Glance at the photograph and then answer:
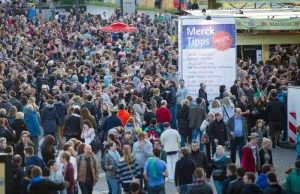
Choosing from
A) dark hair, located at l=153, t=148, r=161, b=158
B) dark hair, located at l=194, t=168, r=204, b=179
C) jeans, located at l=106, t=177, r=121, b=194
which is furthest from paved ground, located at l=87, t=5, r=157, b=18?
dark hair, located at l=194, t=168, r=204, b=179

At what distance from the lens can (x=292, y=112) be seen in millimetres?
27297

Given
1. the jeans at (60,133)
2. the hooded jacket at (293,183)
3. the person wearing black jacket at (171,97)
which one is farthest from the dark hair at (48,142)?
the person wearing black jacket at (171,97)

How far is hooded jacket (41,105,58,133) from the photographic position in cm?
2633

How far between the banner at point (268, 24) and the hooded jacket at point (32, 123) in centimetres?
1073

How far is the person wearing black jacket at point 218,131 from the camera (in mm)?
23844

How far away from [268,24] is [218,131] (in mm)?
11114

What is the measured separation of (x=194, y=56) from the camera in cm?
3006

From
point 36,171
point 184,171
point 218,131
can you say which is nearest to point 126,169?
point 184,171

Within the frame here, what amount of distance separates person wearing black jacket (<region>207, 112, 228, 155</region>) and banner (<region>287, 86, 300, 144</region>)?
3583 millimetres

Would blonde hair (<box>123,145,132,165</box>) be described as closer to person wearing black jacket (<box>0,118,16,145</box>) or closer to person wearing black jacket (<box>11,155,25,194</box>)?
person wearing black jacket (<box>11,155,25,194</box>)

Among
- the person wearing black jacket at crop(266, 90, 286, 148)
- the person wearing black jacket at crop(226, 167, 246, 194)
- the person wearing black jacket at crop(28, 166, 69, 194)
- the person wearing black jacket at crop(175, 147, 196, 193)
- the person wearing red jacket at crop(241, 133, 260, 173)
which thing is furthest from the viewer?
the person wearing black jacket at crop(266, 90, 286, 148)

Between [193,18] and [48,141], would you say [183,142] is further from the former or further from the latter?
[48,141]

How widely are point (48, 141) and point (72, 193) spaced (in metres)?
1.52

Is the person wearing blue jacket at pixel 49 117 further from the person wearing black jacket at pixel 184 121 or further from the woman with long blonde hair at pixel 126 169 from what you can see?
the woman with long blonde hair at pixel 126 169
